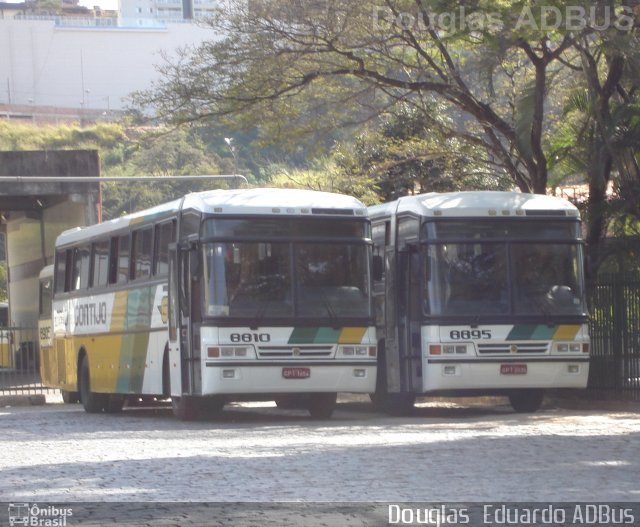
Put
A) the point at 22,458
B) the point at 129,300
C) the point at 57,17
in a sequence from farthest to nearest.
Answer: the point at 57,17 → the point at 129,300 → the point at 22,458

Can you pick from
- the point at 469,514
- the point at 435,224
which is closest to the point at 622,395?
the point at 435,224

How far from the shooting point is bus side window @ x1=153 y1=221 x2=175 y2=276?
18.7 meters

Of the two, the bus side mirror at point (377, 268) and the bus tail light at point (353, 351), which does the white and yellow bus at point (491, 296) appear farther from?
the bus tail light at point (353, 351)

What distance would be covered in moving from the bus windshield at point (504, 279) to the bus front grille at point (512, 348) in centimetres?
45

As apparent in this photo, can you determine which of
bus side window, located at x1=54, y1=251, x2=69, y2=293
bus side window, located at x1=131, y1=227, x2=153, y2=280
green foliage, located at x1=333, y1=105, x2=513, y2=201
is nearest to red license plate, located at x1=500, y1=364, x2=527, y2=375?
bus side window, located at x1=131, y1=227, x2=153, y2=280

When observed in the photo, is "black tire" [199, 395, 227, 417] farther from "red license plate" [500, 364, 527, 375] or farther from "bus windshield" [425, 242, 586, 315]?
"red license plate" [500, 364, 527, 375]

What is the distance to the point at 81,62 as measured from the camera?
11438cm

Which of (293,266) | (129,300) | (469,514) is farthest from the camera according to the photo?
(129,300)

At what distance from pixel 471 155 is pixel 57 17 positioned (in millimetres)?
101810

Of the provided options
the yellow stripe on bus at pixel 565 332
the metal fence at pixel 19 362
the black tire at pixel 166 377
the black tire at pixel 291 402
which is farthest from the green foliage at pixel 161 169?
the yellow stripe on bus at pixel 565 332

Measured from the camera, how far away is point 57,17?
123m

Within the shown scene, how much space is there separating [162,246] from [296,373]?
3.33 m

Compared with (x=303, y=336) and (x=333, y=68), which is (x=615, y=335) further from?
(x=333, y=68)

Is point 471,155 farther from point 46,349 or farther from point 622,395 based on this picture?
point 46,349
